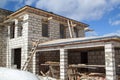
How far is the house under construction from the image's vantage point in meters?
12.3

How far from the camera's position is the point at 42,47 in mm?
12578

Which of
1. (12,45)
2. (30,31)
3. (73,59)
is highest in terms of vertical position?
(30,31)

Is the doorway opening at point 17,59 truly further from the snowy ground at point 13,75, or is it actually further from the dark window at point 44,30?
the snowy ground at point 13,75

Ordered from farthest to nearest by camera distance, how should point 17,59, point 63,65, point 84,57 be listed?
point 17,59, point 84,57, point 63,65

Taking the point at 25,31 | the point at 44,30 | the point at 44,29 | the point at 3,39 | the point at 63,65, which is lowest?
the point at 63,65

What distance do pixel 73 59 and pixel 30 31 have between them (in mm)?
5561

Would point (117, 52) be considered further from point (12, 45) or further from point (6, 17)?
point (6, 17)

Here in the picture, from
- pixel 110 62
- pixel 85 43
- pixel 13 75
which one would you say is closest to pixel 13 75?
pixel 13 75

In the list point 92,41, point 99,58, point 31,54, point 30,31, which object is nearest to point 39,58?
point 31,54

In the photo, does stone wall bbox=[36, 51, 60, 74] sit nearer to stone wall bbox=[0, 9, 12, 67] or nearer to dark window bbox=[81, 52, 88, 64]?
dark window bbox=[81, 52, 88, 64]

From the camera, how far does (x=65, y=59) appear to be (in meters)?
10.9

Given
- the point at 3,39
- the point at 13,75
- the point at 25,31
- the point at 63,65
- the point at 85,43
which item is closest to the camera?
the point at 13,75

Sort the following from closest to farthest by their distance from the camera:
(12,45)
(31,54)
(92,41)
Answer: (92,41)
(31,54)
(12,45)

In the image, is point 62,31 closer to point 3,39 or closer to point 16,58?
point 16,58
